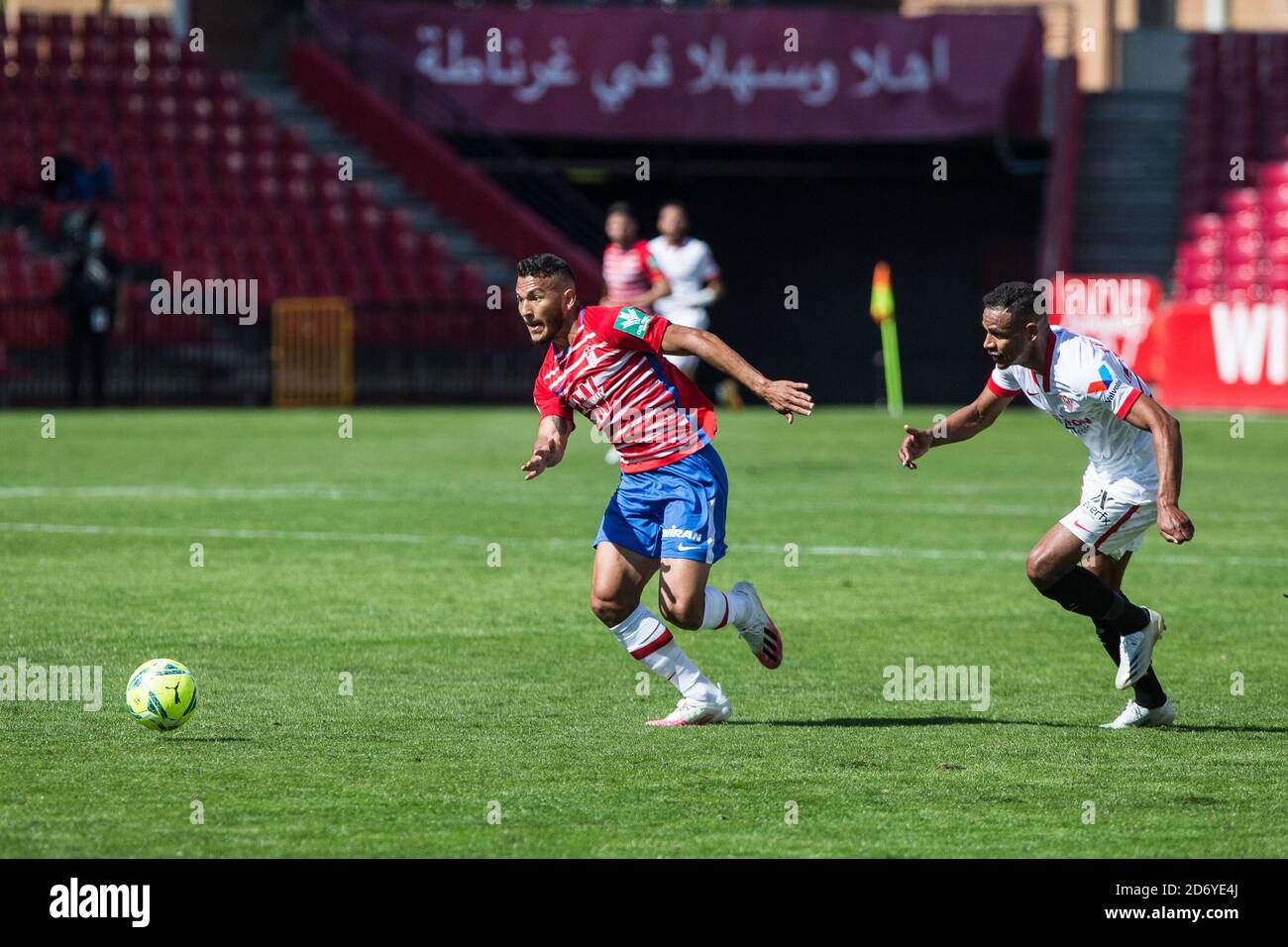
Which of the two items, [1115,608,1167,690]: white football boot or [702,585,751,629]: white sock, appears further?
[702,585,751,629]: white sock

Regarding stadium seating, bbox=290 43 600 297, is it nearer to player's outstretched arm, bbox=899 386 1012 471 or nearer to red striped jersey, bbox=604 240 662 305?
red striped jersey, bbox=604 240 662 305

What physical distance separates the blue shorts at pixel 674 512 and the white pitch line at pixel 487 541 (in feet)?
17.4

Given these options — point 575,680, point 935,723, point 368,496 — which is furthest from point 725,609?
point 368,496

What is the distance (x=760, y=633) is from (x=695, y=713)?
0.66 meters

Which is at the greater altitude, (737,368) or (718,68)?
(718,68)

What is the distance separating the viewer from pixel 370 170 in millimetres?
33031

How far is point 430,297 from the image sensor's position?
99.1ft

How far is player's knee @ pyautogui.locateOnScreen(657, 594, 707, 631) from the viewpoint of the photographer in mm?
7711

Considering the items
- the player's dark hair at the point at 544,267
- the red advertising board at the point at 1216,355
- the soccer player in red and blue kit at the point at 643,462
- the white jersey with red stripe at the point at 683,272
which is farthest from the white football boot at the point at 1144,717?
the red advertising board at the point at 1216,355

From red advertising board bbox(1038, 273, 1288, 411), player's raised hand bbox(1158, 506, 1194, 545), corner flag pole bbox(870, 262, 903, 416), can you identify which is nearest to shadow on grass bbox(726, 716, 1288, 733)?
player's raised hand bbox(1158, 506, 1194, 545)

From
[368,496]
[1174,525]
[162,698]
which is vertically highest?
[1174,525]

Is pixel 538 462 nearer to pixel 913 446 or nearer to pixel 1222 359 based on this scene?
pixel 913 446

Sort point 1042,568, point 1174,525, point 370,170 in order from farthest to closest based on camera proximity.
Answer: point 370,170 < point 1042,568 < point 1174,525
